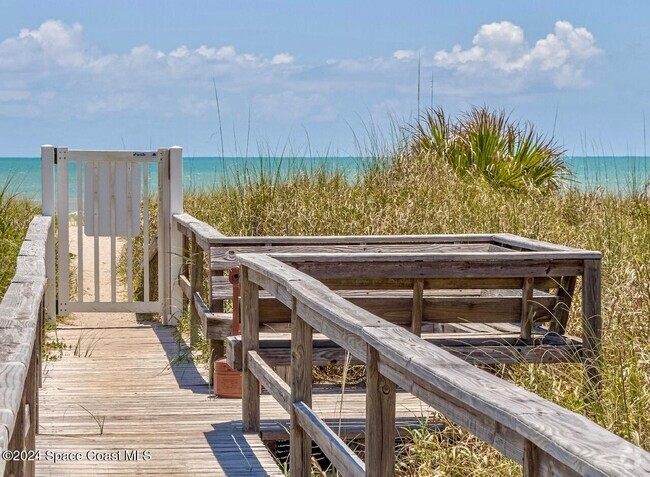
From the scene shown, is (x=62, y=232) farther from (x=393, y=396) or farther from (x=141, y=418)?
(x=393, y=396)

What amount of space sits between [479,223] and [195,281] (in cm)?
311

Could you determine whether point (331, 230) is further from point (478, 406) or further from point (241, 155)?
point (478, 406)

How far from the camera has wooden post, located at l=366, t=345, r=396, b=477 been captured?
3391 mm

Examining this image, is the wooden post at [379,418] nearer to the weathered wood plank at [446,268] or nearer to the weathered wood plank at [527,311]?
the weathered wood plank at [446,268]

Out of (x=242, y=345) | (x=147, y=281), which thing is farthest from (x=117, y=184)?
(x=242, y=345)

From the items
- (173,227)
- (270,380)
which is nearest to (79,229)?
(173,227)

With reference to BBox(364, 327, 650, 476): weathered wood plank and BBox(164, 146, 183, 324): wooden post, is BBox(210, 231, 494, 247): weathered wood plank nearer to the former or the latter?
BBox(164, 146, 183, 324): wooden post

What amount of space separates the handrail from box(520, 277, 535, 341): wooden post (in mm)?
1595

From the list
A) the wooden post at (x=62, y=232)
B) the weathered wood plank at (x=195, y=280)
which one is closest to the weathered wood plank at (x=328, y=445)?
the weathered wood plank at (x=195, y=280)

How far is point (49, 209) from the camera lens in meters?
9.76

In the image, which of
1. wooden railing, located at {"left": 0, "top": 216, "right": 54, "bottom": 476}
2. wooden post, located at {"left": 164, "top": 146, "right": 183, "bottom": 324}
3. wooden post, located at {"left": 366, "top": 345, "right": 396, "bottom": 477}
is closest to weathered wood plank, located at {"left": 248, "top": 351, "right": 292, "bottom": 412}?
wooden railing, located at {"left": 0, "top": 216, "right": 54, "bottom": 476}

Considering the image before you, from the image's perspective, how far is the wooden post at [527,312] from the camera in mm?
5961

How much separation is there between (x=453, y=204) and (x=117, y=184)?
346 centimetres

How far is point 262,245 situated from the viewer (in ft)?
24.2
